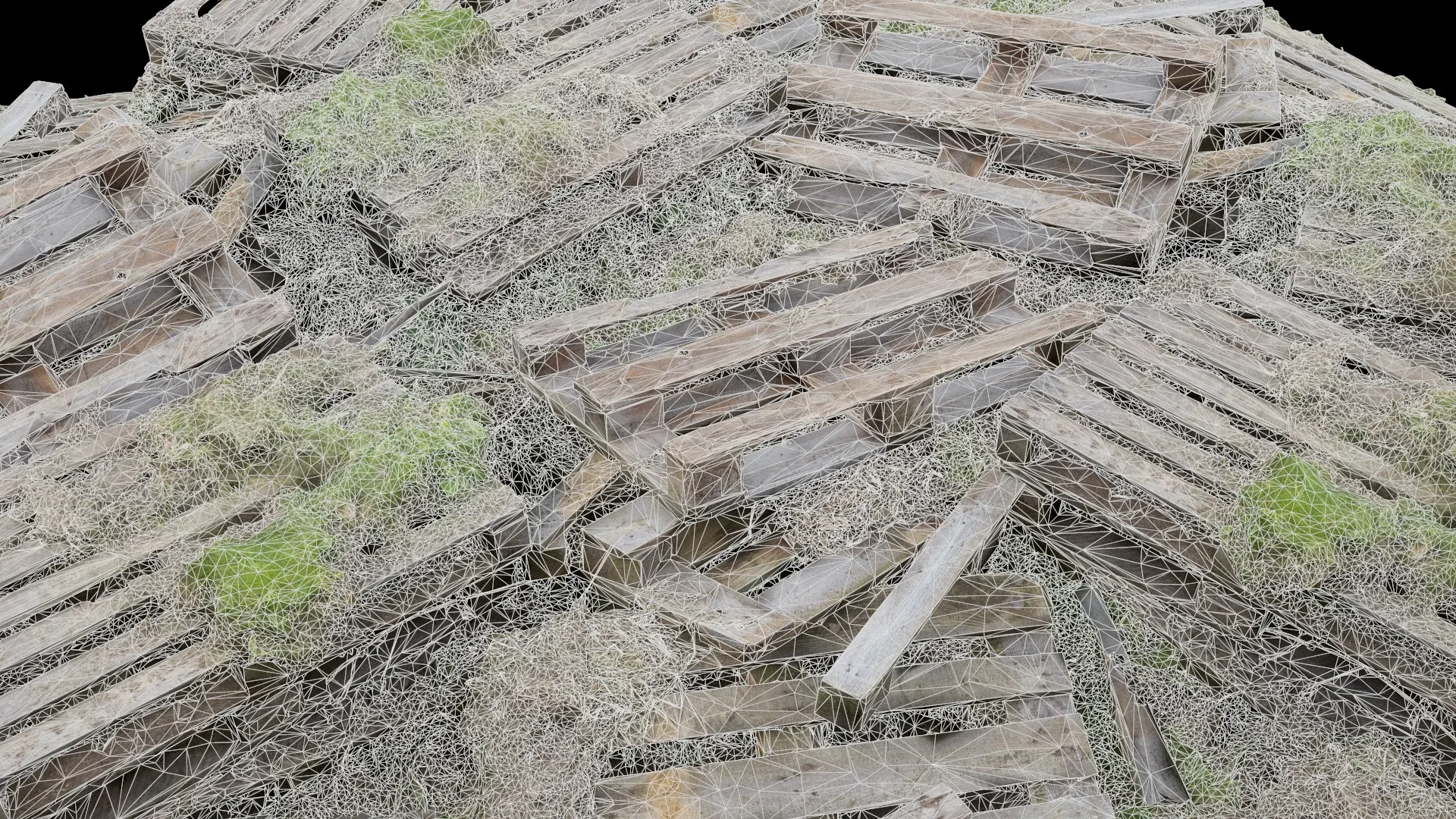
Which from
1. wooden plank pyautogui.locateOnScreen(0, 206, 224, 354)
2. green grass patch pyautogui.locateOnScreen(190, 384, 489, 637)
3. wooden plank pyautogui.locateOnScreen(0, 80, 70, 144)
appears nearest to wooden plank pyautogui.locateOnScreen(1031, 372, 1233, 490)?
green grass patch pyautogui.locateOnScreen(190, 384, 489, 637)

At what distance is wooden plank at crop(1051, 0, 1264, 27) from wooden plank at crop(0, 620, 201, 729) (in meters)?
4.71

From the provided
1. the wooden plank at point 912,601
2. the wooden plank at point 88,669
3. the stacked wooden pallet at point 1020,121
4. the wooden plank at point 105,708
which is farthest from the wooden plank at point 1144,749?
the wooden plank at point 88,669

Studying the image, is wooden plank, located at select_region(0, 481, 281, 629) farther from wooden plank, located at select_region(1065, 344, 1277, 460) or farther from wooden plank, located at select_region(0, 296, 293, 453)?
wooden plank, located at select_region(1065, 344, 1277, 460)

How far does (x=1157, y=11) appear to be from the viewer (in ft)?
21.8

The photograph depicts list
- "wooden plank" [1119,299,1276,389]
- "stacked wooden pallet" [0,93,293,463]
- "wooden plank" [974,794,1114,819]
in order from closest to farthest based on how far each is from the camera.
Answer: "wooden plank" [974,794,1114,819]
"wooden plank" [1119,299,1276,389]
"stacked wooden pallet" [0,93,293,463]

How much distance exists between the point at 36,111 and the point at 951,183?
14.8 feet

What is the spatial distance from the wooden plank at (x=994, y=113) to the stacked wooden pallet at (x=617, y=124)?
27cm

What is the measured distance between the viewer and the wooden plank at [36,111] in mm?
6758

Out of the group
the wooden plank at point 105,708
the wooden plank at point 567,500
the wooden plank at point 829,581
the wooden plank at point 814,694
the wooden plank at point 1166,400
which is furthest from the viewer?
the wooden plank at point 567,500

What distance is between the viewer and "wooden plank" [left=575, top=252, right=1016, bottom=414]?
4500mm

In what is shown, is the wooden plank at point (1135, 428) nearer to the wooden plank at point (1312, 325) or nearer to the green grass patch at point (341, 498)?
the wooden plank at point (1312, 325)

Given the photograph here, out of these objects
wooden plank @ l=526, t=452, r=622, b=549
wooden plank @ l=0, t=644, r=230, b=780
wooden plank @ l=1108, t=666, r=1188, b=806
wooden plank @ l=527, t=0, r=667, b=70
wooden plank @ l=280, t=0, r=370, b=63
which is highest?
wooden plank @ l=280, t=0, r=370, b=63

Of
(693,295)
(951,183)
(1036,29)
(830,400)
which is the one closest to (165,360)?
(693,295)

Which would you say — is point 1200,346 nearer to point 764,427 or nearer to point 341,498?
point 764,427
